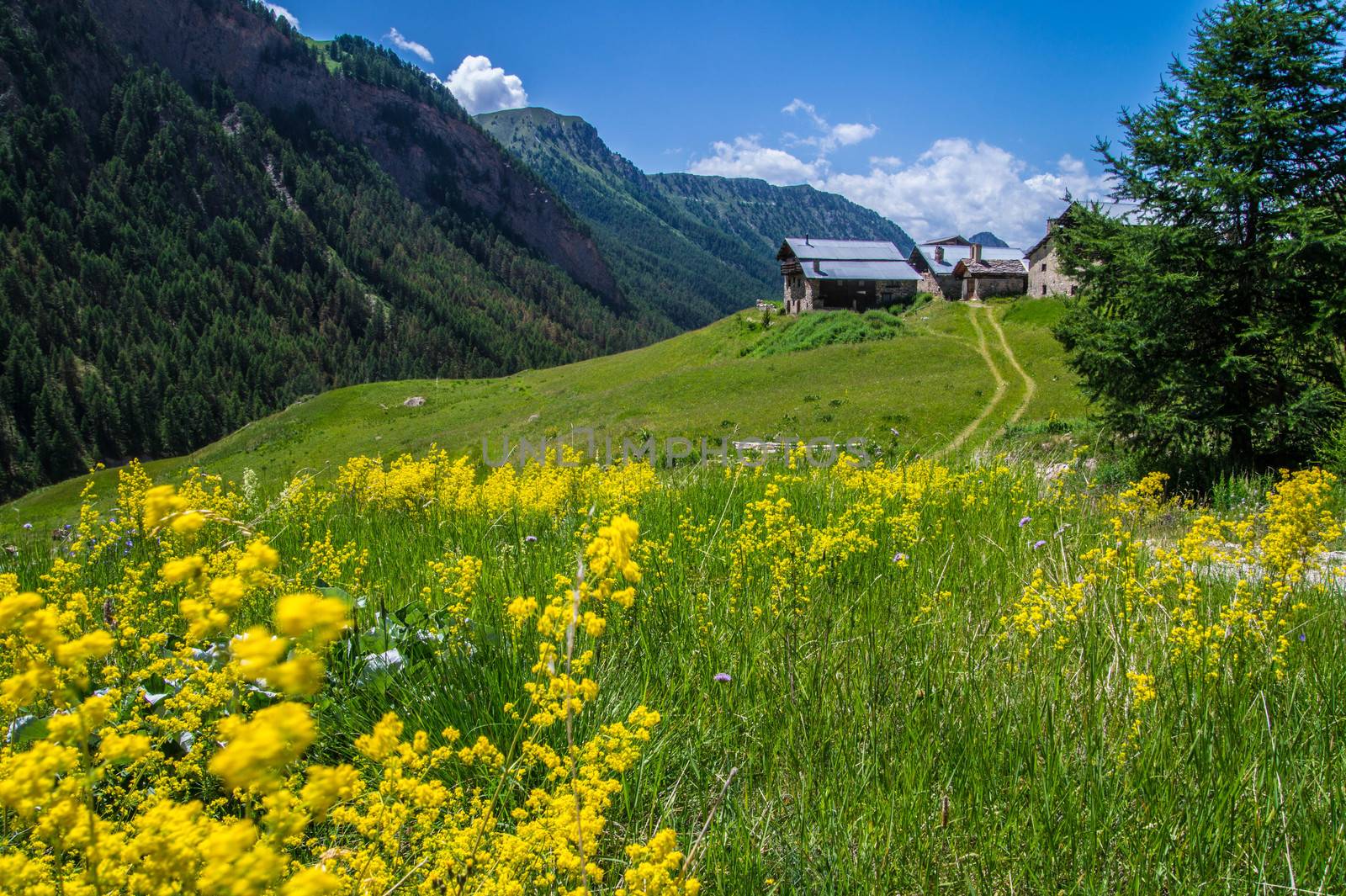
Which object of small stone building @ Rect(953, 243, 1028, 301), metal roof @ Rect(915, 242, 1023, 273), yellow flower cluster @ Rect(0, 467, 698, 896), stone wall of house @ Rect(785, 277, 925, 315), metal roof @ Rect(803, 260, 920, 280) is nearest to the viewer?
yellow flower cluster @ Rect(0, 467, 698, 896)

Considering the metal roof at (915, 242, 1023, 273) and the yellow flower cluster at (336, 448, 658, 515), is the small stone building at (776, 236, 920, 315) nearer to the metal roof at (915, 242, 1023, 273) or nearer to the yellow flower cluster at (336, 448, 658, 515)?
the metal roof at (915, 242, 1023, 273)

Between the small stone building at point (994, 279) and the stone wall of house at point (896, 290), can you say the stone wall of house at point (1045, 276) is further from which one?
the stone wall of house at point (896, 290)

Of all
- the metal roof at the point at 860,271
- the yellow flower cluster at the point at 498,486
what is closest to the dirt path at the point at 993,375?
the yellow flower cluster at the point at 498,486

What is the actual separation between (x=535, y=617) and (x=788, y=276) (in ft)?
236

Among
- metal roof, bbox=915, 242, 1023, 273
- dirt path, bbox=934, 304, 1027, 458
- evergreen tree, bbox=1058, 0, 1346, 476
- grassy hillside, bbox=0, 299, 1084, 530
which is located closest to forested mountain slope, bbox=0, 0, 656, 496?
grassy hillside, bbox=0, 299, 1084, 530

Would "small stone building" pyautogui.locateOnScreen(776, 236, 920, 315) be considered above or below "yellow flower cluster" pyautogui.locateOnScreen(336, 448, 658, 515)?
above

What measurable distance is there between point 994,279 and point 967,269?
89.3 inches

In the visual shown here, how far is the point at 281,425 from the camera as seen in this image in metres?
66.6

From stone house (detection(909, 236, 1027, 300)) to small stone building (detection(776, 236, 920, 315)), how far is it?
2.08 m

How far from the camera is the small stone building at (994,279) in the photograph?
201 ft

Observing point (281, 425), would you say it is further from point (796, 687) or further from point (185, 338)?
point (185, 338)

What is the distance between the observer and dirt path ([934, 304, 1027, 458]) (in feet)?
79.8

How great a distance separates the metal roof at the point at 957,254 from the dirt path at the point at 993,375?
1309 centimetres

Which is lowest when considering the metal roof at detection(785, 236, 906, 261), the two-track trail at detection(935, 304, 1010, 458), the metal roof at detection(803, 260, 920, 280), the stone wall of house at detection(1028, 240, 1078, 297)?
the two-track trail at detection(935, 304, 1010, 458)
